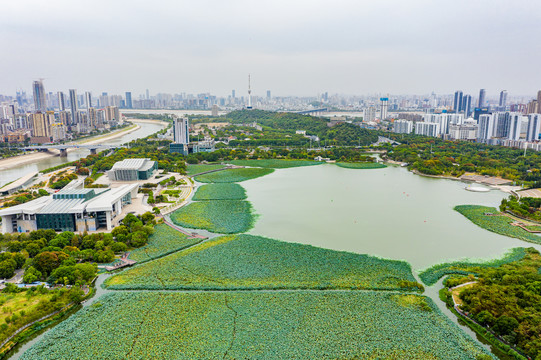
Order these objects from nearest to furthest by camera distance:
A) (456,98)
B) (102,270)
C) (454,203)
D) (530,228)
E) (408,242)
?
(102,270)
(408,242)
(530,228)
(454,203)
(456,98)

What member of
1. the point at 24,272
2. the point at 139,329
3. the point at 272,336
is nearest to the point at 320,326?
the point at 272,336

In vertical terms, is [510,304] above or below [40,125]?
below

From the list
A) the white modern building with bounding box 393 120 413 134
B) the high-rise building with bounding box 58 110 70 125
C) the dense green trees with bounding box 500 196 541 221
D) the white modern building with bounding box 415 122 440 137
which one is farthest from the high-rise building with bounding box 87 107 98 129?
the dense green trees with bounding box 500 196 541 221

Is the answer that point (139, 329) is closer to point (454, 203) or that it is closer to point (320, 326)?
point (320, 326)

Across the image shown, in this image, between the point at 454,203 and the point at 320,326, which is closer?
the point at 320,326

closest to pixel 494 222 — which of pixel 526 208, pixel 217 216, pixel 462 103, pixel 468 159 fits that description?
pixel 526 208

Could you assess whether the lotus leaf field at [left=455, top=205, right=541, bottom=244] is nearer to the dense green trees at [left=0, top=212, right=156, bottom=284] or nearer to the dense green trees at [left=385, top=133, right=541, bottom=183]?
the dense green trees at [left=385, top=133, right=541, bottom=183]

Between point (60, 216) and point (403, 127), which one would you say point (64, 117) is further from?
point (403, 127)

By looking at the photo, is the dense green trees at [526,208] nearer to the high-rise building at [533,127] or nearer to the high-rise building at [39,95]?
the high-rise building at [533,127]
